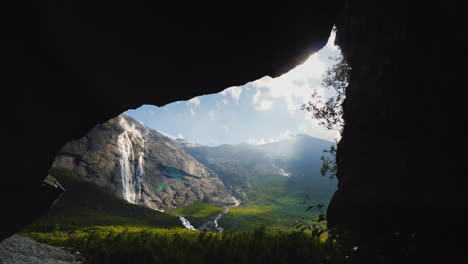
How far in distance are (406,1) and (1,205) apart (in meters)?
16.6

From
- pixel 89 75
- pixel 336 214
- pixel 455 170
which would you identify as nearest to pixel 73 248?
pixel 89 75

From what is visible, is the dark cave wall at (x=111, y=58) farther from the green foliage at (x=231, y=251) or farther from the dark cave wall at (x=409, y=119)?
the green foliage at (x=231, y=251)

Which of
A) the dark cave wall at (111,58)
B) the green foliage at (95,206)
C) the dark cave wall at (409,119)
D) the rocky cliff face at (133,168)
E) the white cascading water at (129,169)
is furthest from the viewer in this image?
the white cascading water at (129,169)

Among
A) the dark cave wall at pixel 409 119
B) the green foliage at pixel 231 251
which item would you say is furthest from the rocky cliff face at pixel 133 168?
the dark cave wall at pixel 409 119

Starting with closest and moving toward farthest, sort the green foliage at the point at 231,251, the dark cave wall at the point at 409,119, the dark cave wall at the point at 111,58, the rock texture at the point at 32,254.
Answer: the dark cave wall at the point at 409,119 → the dark cave wall at the point at 111,58 → the green foliage at the point at 231,251 → the rock texture at the point at 32,254

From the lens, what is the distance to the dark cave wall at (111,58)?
684 cm

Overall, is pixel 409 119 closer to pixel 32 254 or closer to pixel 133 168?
pixel 32 254

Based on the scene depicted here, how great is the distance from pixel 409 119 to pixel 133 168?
149 m

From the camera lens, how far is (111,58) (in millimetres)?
8172

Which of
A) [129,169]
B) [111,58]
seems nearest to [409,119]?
[111,58]

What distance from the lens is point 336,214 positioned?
929 centimetres

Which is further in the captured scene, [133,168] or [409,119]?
[133,168]

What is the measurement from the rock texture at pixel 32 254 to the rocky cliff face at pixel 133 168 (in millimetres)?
79443

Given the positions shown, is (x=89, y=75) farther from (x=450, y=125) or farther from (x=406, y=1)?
(x=450, y=125)
